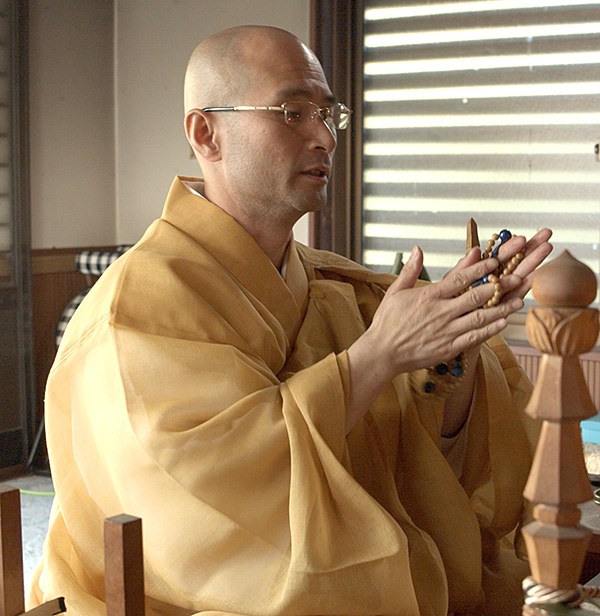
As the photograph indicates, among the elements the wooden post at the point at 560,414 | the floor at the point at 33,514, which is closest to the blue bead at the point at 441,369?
the wooden post at the point at 560,414

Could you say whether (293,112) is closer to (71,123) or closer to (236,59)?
(236,59)

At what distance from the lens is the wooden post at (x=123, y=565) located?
890 millimetres

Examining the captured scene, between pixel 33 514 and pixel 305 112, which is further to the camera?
pixel 33 514

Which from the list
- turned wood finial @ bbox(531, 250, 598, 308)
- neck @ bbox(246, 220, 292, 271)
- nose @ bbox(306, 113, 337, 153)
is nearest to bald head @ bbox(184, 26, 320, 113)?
nose @ bbox(306, 113, 337, 153)

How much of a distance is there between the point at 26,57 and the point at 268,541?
3286 mm

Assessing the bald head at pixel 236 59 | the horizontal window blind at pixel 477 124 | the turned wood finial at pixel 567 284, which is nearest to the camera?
the turned wood finial at pixel 567 284

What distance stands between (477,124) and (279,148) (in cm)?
223

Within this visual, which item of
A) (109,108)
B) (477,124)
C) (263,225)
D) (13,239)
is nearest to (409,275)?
(263,225)

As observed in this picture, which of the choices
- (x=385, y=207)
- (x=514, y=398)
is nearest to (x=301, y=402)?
(x=514, y=398)

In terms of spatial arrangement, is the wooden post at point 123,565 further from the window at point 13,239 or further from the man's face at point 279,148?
the window at point 13,239

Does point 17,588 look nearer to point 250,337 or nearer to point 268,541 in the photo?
point 268,541

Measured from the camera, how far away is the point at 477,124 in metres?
3.52

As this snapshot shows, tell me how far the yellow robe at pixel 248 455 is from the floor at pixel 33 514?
1612 mm

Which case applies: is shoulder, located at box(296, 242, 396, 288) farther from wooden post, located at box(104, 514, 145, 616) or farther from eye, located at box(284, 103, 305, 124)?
wooden post, located at box(104, 514, 145, 616)
